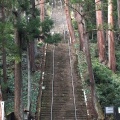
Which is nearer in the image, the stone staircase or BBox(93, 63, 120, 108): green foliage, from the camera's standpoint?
the stone staircase

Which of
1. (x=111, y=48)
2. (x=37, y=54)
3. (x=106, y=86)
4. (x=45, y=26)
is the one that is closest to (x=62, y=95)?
(x=106, y=86)

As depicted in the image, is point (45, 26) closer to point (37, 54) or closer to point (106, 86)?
point (106, 86)

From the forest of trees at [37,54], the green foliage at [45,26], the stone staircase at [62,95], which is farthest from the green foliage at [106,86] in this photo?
the green foliage at [45,26]

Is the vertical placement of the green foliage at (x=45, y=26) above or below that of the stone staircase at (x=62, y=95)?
above

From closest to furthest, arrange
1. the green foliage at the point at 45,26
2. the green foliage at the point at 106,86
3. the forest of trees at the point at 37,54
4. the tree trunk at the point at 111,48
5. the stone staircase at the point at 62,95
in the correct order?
the forest of trees at the point at 37,54
the green foliage at the point at 45,26
the stone staircase at the point at 62,95
the green foliage at the point at 106,86
the tree trunk at the point at 111,48

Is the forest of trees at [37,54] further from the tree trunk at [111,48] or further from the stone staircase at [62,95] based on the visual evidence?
the stone staircase at [62,95]

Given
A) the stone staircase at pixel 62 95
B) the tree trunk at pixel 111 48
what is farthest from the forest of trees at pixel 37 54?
the stone staircase at pixel 62 95

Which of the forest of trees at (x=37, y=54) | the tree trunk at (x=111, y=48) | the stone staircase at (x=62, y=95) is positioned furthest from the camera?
the tree trunk at (x=111, y=48)

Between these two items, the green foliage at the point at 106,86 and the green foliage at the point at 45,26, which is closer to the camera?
the green foliage at the point at 45,26

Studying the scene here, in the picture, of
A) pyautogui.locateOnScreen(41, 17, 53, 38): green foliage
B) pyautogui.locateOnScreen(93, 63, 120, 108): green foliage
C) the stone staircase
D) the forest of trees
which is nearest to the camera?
the forest of trees

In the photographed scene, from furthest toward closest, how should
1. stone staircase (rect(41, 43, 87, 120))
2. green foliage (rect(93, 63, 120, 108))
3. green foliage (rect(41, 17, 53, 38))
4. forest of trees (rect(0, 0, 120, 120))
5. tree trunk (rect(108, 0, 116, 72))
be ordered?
tree trunk (rect(108, 0, 116, 72)), green foliage (rect(93, 63, 120, 108)), stone staircase (rect(41, 43, 87, 120)), green foliage (rect(41, 17, 53, 38)), forest of trees (rect(0, 0, 120, 120))

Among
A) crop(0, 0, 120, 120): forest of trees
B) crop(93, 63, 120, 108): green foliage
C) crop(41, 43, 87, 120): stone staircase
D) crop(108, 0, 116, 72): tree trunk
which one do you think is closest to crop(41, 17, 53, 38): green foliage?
crop(0, 0, 120, 120): forest of trees

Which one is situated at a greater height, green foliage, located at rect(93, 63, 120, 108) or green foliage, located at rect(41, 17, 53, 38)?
green foliage, located at rect(41, 17, 53, 38)

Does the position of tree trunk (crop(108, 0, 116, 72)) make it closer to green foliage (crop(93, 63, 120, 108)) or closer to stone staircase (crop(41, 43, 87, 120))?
green foliage (crop(93, 63, 120, 108))
